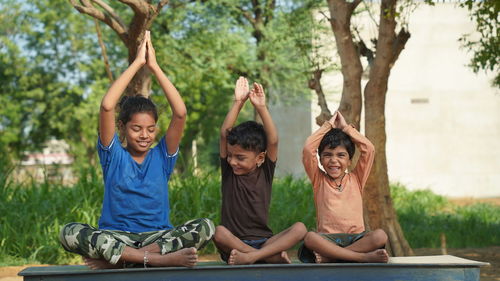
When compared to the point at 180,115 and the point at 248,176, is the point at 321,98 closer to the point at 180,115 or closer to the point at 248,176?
the point at 248,176

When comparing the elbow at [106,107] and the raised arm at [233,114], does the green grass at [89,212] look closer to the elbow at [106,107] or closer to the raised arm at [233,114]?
the raised arm at [233,114]

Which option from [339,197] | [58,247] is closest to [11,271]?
[58,247]

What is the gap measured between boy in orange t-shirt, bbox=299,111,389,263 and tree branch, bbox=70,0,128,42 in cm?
374

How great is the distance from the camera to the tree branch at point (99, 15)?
761 cm

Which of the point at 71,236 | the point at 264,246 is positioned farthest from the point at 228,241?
the point at 71,236

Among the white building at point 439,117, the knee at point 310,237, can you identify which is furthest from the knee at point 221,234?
the white building at point 439,117

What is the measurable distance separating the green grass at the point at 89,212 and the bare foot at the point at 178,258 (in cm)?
435

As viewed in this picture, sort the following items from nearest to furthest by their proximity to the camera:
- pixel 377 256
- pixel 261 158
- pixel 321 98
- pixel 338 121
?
pixel 377 256 < pixel 261 158 < pixel 338 121 < pixel 321 98

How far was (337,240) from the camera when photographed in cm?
456

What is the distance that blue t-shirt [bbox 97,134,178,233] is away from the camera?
14.2 feet

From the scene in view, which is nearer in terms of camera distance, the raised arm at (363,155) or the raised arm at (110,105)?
the raised arm at (110,105)

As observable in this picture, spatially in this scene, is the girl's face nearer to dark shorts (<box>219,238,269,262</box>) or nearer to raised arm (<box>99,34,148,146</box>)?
raised arm (<box>99,34,148,146</box>)

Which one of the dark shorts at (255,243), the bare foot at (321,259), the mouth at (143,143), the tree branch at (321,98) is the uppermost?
the tree branch at (321,98)

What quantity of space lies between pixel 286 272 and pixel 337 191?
97cm
